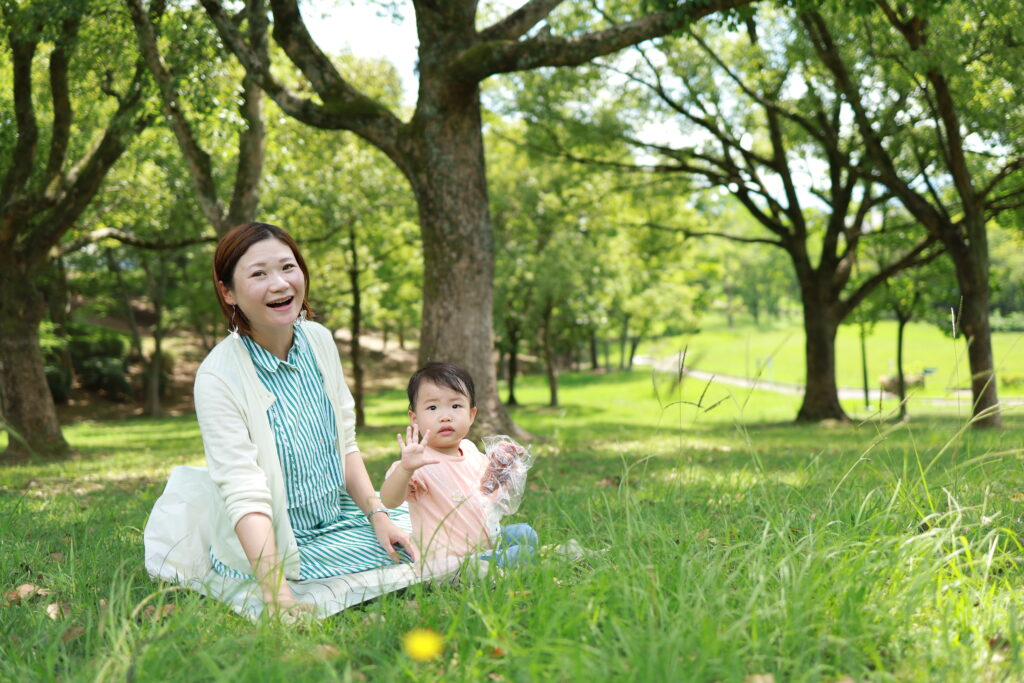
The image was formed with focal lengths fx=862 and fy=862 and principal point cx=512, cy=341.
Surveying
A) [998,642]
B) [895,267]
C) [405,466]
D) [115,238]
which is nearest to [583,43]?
[405,466]

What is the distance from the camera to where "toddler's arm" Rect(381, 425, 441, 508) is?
3168 millimetres

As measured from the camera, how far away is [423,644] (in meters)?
2.42

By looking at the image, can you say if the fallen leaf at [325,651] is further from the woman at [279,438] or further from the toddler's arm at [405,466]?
the toddler's arm at [405,466]

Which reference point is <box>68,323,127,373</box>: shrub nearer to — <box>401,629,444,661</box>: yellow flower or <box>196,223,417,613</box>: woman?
<box>196,223,417,613</box>: woman

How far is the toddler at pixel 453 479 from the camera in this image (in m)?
3.47

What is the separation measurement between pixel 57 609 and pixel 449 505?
1494 mm

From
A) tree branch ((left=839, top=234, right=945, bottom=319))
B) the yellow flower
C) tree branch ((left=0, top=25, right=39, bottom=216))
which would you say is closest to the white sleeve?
the yellow flower

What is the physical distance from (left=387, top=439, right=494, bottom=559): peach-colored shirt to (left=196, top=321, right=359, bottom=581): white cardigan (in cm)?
50

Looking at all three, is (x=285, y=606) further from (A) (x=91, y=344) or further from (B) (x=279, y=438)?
(A) (x=91, y=344)

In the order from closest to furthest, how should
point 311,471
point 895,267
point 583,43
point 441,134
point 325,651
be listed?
point 325,651 < point 311,471 < point 583,43 < point 441,134 < point 895,267

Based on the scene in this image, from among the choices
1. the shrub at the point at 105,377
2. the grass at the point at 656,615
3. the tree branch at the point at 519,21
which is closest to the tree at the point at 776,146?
the tree branch at the point at 519,21

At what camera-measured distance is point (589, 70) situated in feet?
53.8

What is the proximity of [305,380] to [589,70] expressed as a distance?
1398 cm

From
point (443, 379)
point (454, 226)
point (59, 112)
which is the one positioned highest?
point (59, 112)
